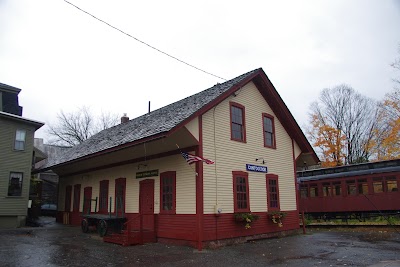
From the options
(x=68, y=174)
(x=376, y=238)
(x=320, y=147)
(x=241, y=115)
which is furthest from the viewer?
(x=320, y=147)

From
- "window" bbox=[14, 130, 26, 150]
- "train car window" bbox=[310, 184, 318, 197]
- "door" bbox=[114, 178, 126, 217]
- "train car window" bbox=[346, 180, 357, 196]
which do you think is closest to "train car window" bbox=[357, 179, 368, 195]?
"train car window" bbox=[346, 180, 357, 196]

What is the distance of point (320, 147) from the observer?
1606 inches

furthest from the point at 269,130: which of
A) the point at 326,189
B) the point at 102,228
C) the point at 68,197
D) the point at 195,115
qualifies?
the point at 68,197

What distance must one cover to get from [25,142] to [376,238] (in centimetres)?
2013

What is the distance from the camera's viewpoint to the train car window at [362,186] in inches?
780

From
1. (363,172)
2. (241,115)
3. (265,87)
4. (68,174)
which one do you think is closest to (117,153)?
(241,115)

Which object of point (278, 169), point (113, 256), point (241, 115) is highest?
point (241, 115)

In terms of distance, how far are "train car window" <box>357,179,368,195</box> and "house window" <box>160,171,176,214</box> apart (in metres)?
12.4

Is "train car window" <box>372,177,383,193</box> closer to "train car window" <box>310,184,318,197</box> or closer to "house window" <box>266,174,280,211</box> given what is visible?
"train car window" <box>310,184,318,197</box>

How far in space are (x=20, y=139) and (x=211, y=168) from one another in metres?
14.3

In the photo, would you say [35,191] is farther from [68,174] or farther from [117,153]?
[117,153]

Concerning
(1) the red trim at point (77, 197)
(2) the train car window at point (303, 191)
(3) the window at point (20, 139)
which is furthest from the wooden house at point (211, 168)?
(3) the window at point (20, 139)

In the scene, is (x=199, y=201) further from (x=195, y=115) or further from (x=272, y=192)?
(x=272, y=192)

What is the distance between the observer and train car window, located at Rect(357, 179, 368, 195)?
19.8 meters
